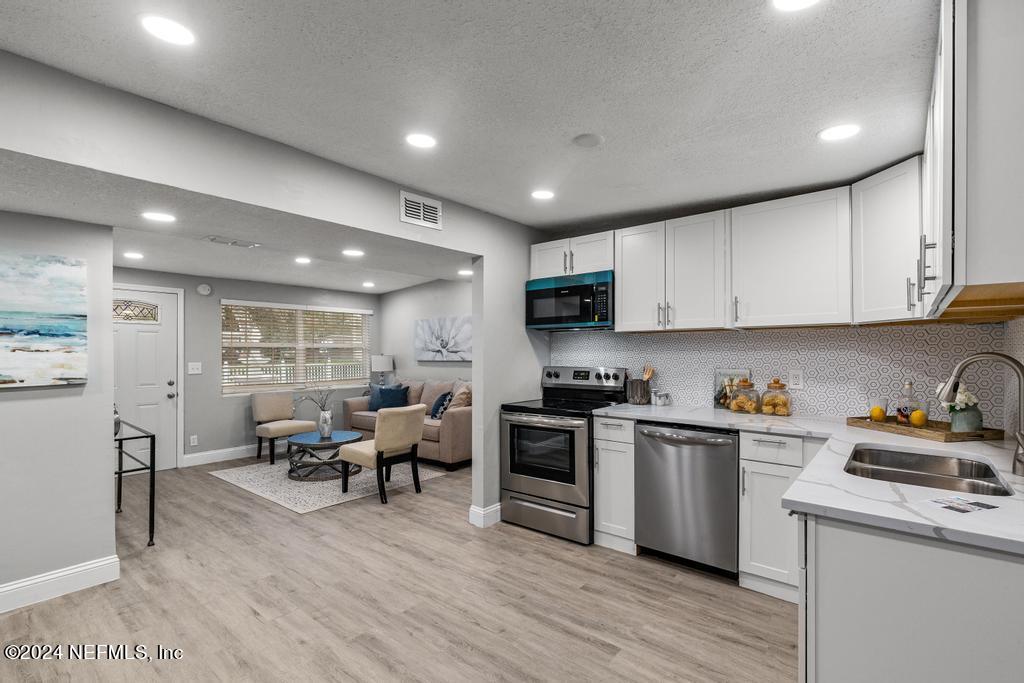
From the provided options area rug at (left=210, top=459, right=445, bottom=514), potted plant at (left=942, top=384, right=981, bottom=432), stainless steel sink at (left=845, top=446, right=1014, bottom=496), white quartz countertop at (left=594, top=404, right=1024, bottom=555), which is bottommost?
area rug at (left=210, top=459, right=445, bottom=514)

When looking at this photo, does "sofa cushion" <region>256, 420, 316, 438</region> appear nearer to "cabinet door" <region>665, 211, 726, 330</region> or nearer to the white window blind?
the white window blind

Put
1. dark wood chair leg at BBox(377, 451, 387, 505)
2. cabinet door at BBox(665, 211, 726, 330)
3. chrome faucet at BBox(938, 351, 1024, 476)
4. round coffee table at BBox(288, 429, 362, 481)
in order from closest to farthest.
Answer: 1. chrome faucet at BBox(938, 351, 1024, 476)
2. cabinet door at BBox(665, 211, 726, 330)
3. dark wood chair leg at BBox(377, 451, 387, 505)
4. round coffee table at BBox(288, 429, 362, 481)

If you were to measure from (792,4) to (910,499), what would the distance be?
4.87ft

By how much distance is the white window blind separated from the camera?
20.8 ft

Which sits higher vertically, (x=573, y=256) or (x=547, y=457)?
(x=573, y=256)

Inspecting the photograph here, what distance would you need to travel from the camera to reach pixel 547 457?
140 inches

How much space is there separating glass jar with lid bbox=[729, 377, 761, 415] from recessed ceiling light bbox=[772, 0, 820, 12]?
2355mm

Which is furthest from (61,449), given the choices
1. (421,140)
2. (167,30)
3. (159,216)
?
(421,140)

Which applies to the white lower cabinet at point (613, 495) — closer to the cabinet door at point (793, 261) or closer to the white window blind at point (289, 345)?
the cabinet door at point (793, 261)

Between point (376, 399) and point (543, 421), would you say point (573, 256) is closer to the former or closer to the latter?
point (543, 421)

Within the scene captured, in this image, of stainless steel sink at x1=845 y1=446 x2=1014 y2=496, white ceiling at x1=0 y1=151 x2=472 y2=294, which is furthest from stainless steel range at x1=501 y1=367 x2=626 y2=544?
stainless steel sink at x1=845 y1=446 x2=1014 y2=496

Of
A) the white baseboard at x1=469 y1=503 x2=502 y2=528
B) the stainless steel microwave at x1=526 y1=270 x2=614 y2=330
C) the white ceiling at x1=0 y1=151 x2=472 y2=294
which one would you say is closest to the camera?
the white ceiling at x1=0 y1=151 x2=472 y2=294

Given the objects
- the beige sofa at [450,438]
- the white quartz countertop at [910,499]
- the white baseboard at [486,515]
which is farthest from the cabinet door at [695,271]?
the beige sofa at [450,438]

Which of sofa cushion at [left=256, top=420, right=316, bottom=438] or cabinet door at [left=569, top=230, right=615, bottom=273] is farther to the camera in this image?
sofa cushion at [left=256, top=420, right=316, bottom=438]
